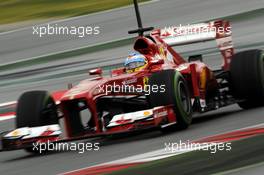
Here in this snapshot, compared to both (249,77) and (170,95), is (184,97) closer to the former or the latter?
(170,95)

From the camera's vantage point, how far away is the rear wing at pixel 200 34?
433 inches

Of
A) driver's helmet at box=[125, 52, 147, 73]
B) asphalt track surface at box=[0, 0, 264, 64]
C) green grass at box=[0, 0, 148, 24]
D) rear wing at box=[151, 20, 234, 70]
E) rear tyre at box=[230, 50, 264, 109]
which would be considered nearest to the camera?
driver's helmet at box=[125, 52, 147, 73]

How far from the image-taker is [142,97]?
9.77 m

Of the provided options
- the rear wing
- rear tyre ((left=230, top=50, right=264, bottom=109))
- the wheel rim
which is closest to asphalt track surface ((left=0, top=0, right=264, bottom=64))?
the rear wing

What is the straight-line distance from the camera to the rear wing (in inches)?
433

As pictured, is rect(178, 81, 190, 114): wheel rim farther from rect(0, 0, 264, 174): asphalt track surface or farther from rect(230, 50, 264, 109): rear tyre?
rect(230, 50, 264, 109): rear tyre

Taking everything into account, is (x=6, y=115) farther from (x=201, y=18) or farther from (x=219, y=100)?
(x=201, y=18)

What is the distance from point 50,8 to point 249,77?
13.5 m

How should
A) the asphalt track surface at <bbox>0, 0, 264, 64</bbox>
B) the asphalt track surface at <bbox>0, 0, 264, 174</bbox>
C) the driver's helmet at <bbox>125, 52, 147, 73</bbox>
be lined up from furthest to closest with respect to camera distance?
the asphalt track surface at <bbox>0, 0, 264, 64</bbox> < the driver's helmet at <bbox>125, 52, 147, 73</bbox> < the asphalt track surface at <bbox>0, 0, 264, 174</bbox>

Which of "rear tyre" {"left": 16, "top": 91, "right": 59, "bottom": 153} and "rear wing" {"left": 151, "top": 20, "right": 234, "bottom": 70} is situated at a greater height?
"rear wing" {"left": 151, "top": 20, "right": 234, "bottom": 70}

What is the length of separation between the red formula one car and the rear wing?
12.2 inches

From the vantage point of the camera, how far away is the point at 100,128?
928 centimetres

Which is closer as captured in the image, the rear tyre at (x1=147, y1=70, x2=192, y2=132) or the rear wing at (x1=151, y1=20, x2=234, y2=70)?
the rear tyre at (x1=147, y1=70, x2=192, y2=132)

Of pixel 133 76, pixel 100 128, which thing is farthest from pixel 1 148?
pixel 133 76
